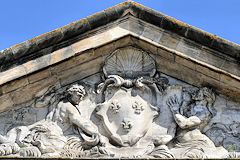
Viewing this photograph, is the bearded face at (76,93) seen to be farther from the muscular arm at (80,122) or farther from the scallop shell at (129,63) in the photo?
the scallop shell at (129,63)

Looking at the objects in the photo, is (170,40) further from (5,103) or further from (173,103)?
(5,103)

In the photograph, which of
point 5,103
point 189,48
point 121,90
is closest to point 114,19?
point 121,90

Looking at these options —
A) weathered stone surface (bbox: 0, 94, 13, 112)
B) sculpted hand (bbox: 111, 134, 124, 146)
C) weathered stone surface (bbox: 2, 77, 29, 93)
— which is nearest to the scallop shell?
sculpted hand (bbox: 111, 134, 124, 146)

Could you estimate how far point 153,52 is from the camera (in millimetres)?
13375

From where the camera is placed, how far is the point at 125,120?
12.8m

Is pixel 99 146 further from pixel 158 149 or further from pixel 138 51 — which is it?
pixel 138 51

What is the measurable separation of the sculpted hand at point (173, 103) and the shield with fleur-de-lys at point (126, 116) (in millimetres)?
267

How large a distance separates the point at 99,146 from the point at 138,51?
6.24 feet

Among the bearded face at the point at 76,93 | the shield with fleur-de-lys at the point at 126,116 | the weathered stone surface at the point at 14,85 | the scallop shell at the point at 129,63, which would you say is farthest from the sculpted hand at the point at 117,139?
the weathered stone surface at the point at 14,85

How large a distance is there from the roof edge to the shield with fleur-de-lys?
1272mm

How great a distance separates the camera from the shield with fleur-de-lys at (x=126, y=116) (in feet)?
41.7

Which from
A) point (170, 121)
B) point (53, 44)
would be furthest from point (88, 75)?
point (170, 121)

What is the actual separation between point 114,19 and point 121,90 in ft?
4.16

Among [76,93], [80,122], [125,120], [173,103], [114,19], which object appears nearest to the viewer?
[125,120]
